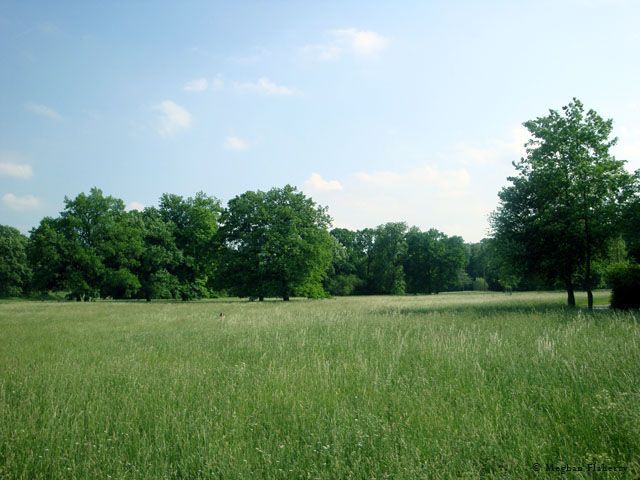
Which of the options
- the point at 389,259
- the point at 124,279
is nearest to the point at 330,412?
the point at 124,279

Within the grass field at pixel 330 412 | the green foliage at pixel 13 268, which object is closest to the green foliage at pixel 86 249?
the green foliage at pixel 13 268

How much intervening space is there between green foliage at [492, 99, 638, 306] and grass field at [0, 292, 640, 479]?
1216cm

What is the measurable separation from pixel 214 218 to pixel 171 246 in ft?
25.7

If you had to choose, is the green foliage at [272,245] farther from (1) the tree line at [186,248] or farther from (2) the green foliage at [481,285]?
(2) the green foliage at [481,285]

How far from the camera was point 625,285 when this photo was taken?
2078cm

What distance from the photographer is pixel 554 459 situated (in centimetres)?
405

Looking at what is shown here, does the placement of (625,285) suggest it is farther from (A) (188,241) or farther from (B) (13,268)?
(B) (13,268)

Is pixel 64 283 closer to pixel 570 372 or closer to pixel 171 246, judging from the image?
pixel 171 246

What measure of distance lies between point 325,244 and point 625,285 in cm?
3077

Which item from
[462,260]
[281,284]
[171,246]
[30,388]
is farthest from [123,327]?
[462,260]

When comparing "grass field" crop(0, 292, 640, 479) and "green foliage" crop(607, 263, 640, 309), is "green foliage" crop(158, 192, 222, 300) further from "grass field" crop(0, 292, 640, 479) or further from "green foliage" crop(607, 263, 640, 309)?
"grass field" crop(0, 292, 640, 479)

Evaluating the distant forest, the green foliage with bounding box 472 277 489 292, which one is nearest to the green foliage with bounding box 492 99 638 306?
the distant forest

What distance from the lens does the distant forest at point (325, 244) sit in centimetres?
2061

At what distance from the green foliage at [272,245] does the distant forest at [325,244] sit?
0.46 ft
